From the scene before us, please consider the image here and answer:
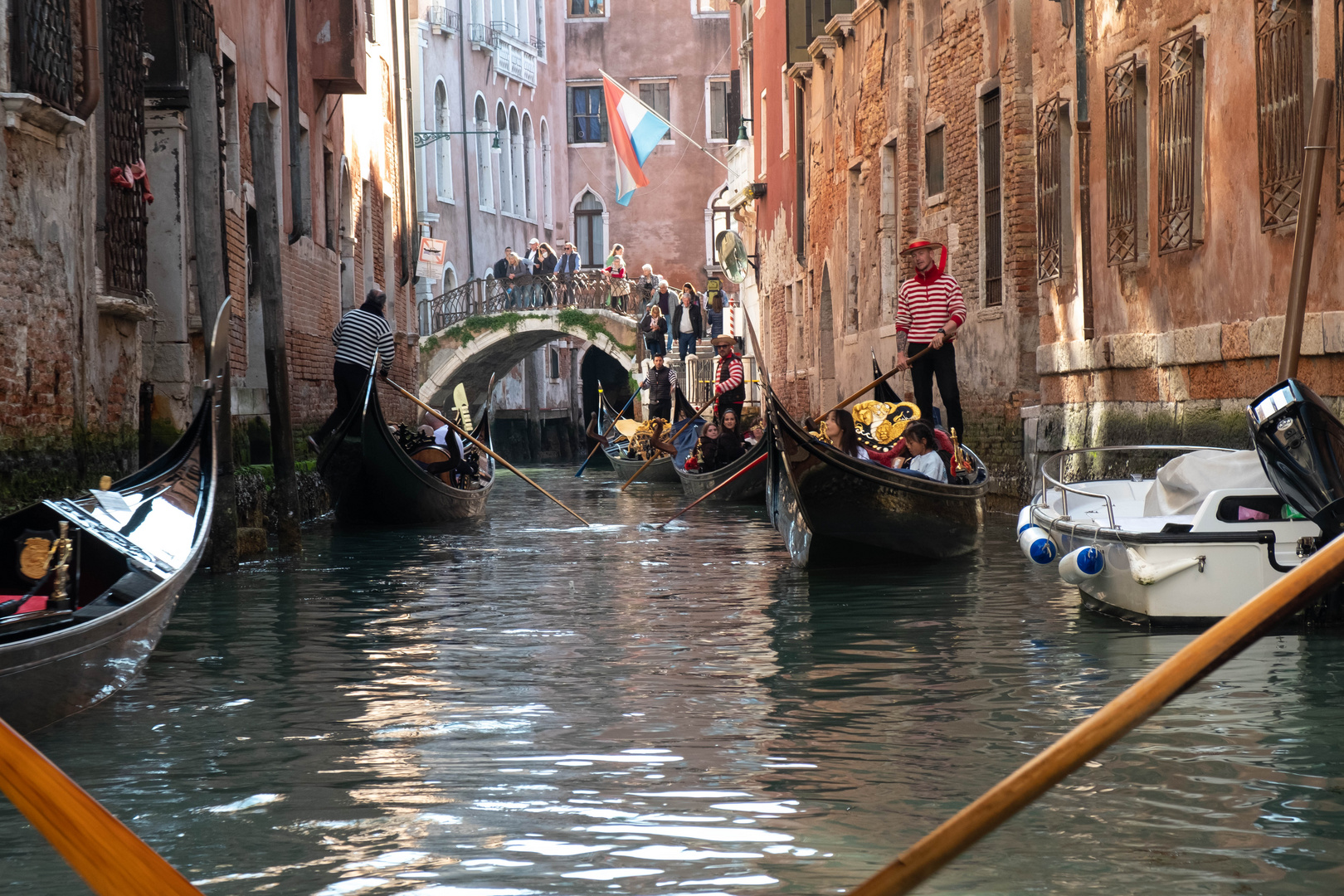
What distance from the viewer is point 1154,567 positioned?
4910mm

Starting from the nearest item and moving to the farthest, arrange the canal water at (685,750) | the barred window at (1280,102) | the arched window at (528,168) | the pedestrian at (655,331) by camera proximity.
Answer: the canal water at (685,750) < the barred window at (1280,102) < the pedestrian at (655,331) < the arched window at (528,168)

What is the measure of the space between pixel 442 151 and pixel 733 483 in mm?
14604

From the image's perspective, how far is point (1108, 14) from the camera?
28.6 ft

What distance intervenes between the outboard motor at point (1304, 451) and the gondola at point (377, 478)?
5.95m

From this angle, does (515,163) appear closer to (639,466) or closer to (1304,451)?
(639,466)

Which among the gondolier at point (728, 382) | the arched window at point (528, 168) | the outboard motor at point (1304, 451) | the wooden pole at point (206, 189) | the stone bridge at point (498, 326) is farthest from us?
the arched window at point (528, 168)

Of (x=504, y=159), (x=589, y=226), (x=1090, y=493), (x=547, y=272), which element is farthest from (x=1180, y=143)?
(x=589, y=226)

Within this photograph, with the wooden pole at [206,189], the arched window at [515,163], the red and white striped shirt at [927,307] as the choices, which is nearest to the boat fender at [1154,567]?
the red and white striped shirt at [927,307]

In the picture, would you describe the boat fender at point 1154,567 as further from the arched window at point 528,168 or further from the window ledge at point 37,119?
the arched window at point 528,168

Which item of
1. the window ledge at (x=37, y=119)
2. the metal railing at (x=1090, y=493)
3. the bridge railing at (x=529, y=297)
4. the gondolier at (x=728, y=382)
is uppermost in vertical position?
the bridge railing at (x=529, y=297)

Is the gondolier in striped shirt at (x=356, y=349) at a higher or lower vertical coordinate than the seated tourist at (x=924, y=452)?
higher

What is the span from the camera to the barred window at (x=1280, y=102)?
6.54 meters

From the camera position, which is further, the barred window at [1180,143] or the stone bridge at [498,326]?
the stone bridge at [498,326]

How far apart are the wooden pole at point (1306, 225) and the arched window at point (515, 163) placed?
23.9 meters
